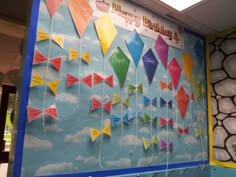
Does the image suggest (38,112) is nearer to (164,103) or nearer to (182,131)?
(164,103)

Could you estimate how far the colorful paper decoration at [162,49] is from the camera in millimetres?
1229

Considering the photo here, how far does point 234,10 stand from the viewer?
4.03ft

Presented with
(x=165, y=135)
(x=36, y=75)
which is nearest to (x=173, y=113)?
(x=165, y=135)

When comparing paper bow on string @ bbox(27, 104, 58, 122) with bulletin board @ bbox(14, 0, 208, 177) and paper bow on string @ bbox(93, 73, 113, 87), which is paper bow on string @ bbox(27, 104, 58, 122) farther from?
paper bow on string @ bbox(93, 73, 113, 87)

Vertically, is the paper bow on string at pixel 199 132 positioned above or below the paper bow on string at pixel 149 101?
below

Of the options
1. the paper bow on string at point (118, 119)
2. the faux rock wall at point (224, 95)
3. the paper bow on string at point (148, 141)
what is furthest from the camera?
the faux rock wall at point (224, 95)

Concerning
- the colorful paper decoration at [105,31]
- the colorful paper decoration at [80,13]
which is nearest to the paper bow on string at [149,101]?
the colorful paper decoration at [105,31]

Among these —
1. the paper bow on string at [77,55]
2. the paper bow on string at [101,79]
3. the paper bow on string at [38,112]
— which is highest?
the paper bow on string at [77,55]

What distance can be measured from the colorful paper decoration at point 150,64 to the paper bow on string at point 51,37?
474 mm

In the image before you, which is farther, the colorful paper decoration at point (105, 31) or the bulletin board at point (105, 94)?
the colorful paper decoration at point (105, 31)

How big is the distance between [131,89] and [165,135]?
0.35 metres

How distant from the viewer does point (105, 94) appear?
965 mm

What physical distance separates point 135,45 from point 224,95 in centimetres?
74

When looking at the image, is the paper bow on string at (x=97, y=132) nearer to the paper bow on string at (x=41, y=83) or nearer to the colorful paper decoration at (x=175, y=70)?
the paper bow on string at (x=41, y=83)
